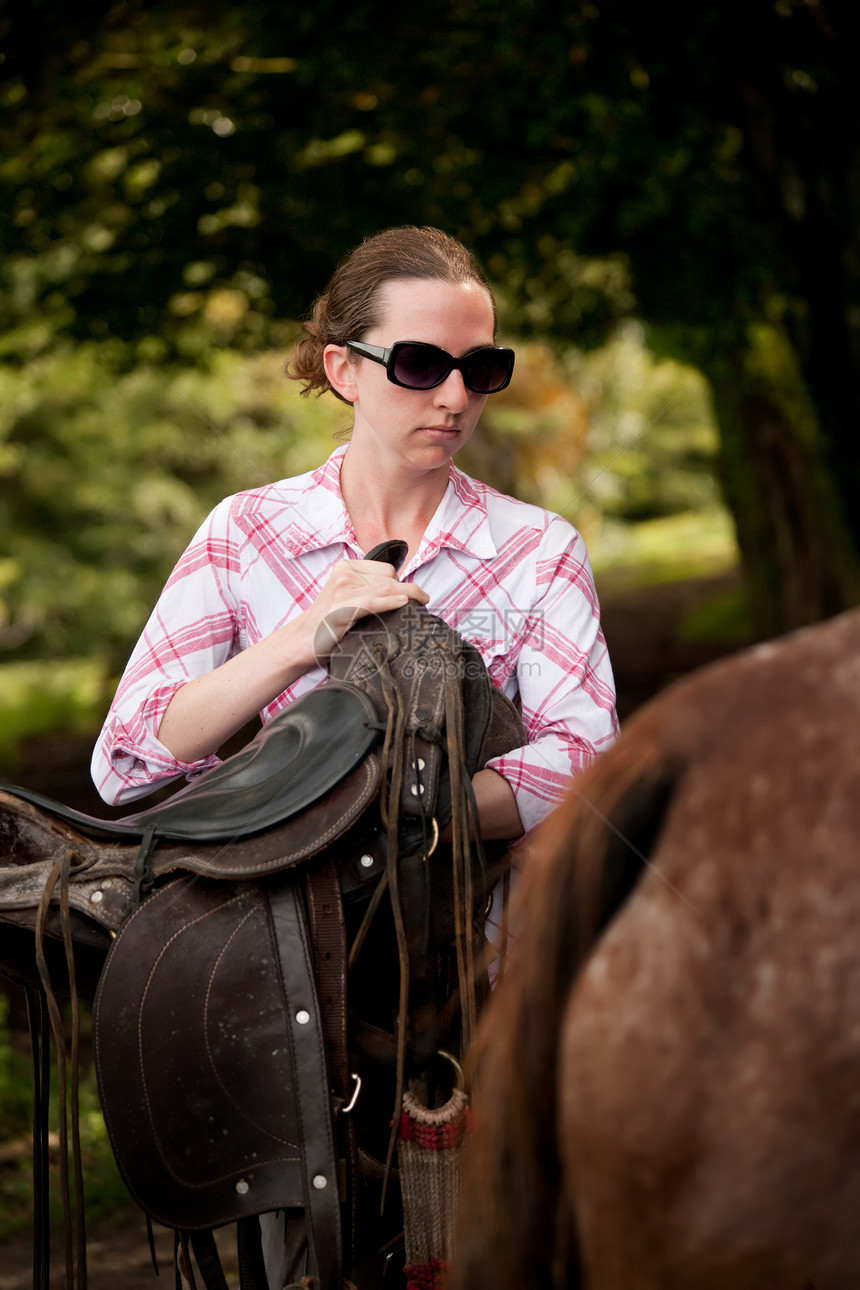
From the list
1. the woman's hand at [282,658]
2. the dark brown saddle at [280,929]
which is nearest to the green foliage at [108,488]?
the woman's hand at [282,658]

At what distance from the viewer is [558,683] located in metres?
1.70

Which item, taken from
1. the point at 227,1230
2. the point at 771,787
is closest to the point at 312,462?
the point at 227,1230

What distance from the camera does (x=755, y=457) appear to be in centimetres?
794

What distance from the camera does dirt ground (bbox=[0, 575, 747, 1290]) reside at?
288cm

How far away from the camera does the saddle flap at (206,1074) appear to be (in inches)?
56.7

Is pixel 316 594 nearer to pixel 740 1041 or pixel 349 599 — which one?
pixel 349 599

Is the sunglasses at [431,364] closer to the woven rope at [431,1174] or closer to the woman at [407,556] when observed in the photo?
the woman at [407,556]

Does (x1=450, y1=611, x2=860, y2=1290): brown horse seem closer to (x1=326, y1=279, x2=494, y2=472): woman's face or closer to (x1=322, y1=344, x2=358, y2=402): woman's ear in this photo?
→ (x1=326, y1=279, x2=494, y2=472): woman's face

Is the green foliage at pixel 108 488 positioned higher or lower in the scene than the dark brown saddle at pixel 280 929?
lower

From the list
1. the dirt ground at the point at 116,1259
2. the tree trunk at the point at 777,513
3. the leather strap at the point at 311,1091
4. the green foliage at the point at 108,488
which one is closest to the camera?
the leather strap at the point at 311,1091

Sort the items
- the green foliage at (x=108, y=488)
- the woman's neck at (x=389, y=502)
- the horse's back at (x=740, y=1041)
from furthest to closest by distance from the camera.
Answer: the green foliage at (x=108, y=488)
the woman's neck at (x=389, y=502)
the horse's back at (x=740, y=1041)

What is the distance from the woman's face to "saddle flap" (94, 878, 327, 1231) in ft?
2.59

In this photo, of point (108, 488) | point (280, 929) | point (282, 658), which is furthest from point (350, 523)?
point (108, 488)

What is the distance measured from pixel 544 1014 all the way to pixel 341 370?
1.25m
